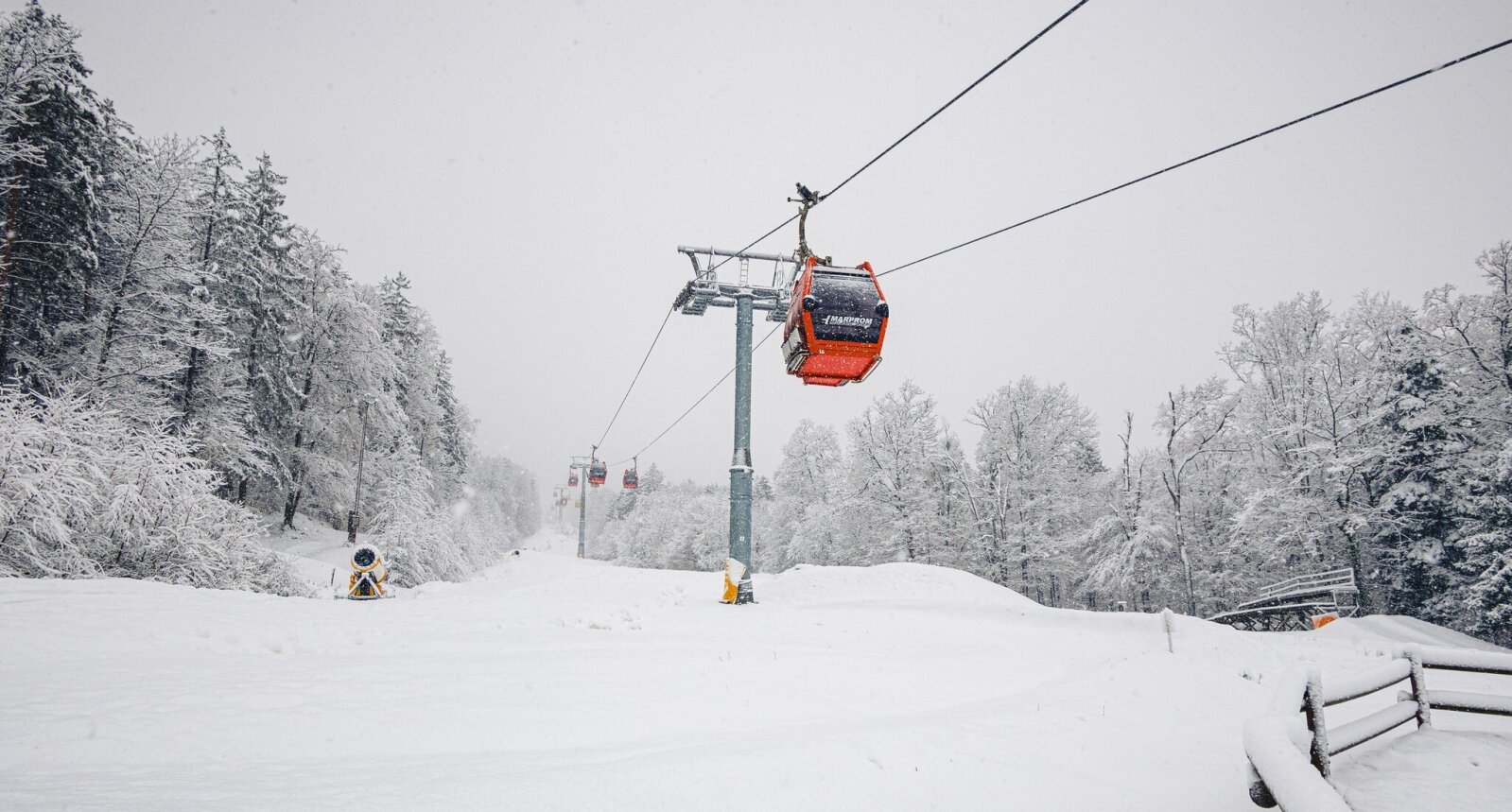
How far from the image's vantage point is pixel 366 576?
1398cm

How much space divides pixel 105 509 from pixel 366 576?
15.3ft

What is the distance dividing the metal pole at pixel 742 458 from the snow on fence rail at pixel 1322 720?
10.8m

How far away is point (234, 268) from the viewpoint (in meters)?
24.2

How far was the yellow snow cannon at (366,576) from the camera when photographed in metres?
13.9

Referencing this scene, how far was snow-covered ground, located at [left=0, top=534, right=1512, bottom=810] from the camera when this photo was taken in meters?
3.86

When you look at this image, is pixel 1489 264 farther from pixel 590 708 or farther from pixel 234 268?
pixel 234 268

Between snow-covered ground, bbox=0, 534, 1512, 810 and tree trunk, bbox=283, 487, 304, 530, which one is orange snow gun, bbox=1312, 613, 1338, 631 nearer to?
snow-covered ground, bbox=0, 534, 1512, 810

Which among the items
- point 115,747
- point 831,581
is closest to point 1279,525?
point 831,581

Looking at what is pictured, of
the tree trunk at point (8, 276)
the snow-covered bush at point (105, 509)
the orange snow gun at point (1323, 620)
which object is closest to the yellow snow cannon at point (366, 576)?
the snow-covered bush at point (105, 509)

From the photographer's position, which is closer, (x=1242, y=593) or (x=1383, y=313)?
(x=1383, y=313)

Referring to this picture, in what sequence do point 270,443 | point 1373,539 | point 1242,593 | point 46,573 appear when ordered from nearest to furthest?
point 46,573
point 1373,539
point 270,443
point 1242,593

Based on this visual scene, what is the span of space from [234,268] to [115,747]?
91.1ft

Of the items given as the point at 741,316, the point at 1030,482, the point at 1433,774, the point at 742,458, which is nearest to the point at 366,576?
the point at 742,458

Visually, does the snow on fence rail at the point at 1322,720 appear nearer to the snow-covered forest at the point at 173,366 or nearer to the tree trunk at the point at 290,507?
the snow-covered forest at the point at 173,366
